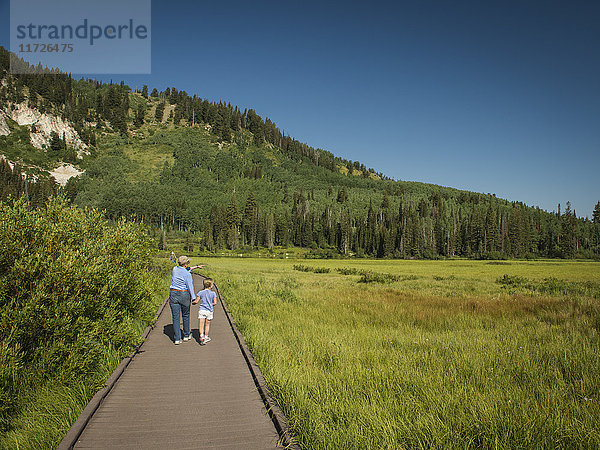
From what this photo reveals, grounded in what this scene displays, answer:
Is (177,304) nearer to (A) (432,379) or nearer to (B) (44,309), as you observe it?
(B) (44,309)

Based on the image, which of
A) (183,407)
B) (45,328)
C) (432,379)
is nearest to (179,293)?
(45,328)

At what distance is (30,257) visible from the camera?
5.04 metres

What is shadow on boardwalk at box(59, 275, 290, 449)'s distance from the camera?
4105 millimetres

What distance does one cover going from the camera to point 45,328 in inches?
203

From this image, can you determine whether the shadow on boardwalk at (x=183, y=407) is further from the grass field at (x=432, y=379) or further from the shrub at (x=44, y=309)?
the shrub at (x=44, y=309)

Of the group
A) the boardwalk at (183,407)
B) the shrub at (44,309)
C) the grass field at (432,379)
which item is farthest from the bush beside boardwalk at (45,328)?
the grass field at (432,379)

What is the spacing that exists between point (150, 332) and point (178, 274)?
2897 millimetres

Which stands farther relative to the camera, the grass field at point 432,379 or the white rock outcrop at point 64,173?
the white rock outcrop at point 64,173

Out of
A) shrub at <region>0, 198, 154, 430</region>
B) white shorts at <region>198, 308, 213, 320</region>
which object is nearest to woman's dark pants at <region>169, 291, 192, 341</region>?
white shorts at <region>198, 308, 213, 320</region>

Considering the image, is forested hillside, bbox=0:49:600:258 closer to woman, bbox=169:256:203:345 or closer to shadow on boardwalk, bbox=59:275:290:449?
woman, bbox=169:256:203:345

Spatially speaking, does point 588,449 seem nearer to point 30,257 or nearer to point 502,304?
point 30,257

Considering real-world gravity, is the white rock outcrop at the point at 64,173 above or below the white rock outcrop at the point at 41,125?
below

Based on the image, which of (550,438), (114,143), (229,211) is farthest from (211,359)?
(114,143)

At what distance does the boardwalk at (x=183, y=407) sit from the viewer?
410cm
